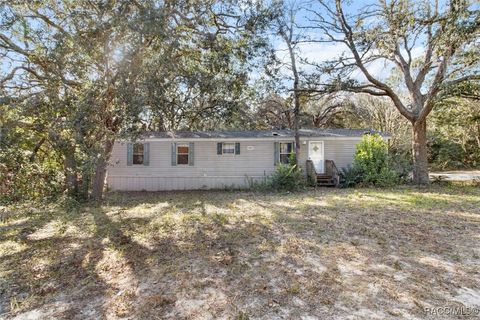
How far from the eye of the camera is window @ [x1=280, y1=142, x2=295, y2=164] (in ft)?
44.6

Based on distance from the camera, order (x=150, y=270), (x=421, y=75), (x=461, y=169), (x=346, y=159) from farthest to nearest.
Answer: (x=461, y=169) → (x=346, y=159) → (x=421, y=75) → (x=150, y=270)

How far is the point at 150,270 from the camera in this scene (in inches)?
169

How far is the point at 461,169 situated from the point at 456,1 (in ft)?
63.3

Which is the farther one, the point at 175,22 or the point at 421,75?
the point at 421,75

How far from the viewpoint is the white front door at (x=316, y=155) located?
539 inches

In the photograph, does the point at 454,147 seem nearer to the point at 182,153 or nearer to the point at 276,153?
the point at 276,153

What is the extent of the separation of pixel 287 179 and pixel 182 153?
511cm

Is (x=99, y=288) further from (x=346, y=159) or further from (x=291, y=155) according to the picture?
(x=346, y=159)

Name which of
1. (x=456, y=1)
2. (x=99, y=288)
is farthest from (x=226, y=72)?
(x=456, y=1)

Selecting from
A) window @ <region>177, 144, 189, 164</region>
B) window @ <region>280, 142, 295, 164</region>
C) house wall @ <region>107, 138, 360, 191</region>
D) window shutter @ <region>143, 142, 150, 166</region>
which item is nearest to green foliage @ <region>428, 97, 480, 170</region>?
house wall @ <region>107, 138, 360, 191</region>

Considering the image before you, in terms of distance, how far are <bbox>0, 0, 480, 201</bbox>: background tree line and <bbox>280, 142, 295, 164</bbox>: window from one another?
Result: 8.02ft

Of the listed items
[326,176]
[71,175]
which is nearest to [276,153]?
[326,176]

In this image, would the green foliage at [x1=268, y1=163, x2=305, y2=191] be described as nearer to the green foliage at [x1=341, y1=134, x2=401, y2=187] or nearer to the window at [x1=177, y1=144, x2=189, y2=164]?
the green foliage at [x1=341, y1=134, x2=401, y2=187]

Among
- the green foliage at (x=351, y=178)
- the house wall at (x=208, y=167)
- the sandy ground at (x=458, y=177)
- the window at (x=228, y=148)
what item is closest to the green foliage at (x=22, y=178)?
the house wall at (x=208, y=167)
